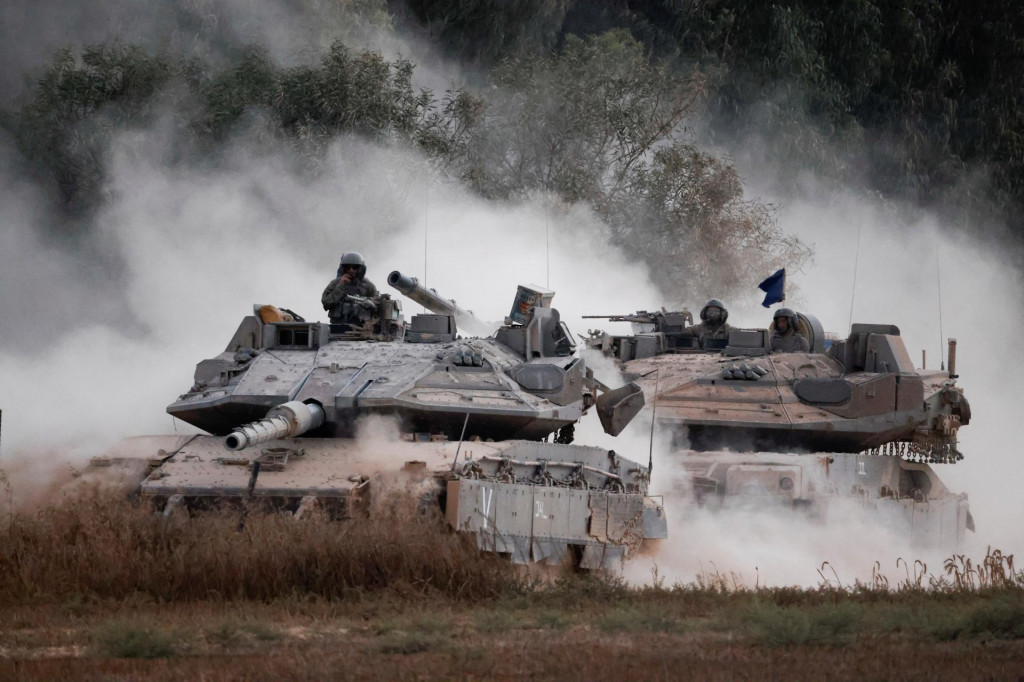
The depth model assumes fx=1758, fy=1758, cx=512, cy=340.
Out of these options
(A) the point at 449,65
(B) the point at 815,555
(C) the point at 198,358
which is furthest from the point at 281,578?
(A) the point at 449,65

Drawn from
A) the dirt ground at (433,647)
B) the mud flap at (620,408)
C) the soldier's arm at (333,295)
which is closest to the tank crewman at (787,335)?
the mud flap at (620,408)

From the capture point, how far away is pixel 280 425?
1580 centimetres

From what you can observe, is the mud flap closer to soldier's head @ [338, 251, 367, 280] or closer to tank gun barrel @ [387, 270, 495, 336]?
tank gun barrel @ [387, 270, 495, 336]

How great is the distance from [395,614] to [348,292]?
25.2ft

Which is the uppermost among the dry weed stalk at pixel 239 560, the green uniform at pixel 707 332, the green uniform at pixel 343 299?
the green uniform at pixel 707 332

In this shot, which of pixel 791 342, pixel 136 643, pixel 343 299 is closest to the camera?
pixel 136 643

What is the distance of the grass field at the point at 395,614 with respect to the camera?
1104cm

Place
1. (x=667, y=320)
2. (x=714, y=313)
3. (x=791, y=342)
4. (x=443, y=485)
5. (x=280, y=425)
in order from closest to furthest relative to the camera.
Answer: (x=443, y=485), (x=280, y=425), (x=791, y=342), (x=714, y=313), (x=667, y=320)

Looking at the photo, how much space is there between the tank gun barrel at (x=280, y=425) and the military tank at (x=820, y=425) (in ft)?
16.8

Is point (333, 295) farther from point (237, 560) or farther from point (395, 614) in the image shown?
point (395, 614)

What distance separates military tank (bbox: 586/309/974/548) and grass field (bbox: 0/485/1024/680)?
4.39m

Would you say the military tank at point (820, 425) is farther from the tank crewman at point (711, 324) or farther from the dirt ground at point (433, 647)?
the dirt ground at point (433, 647)

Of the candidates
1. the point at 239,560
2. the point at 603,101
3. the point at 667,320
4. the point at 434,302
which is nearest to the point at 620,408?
the point at 434,302

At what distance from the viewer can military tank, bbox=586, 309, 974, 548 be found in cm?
2008
